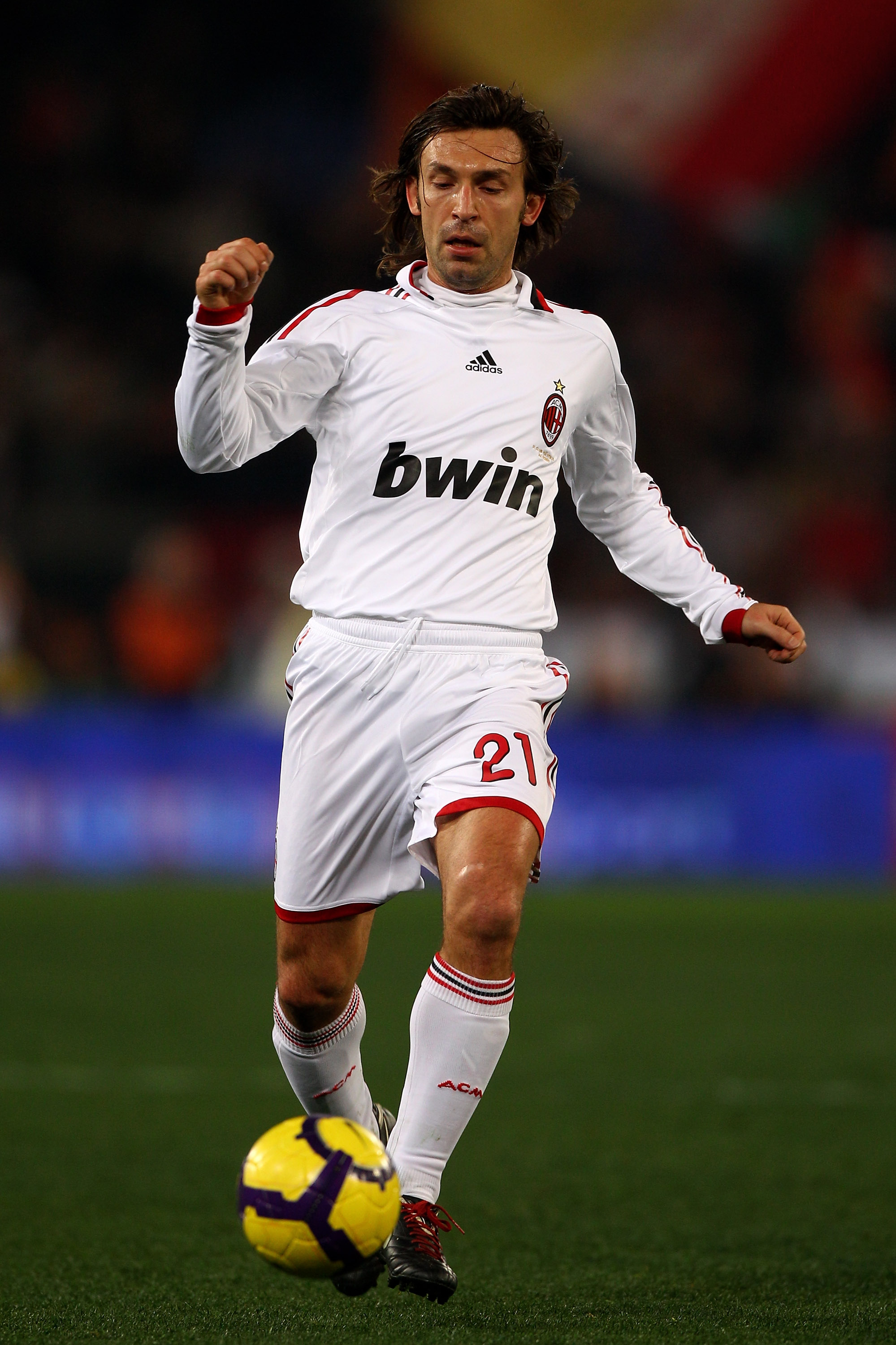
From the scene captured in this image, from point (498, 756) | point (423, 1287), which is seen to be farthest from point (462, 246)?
point (423, 1287)

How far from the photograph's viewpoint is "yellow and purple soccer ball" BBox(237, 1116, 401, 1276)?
332 centimetres

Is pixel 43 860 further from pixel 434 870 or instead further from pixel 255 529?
pixel 434 870

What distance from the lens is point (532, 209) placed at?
4281 millimetres

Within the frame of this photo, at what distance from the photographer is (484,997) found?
3697 mm

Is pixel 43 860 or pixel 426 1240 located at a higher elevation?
pixel 426 1240

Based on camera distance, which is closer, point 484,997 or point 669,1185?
point 484,997

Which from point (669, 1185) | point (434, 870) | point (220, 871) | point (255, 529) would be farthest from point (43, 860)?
point (434, 870)

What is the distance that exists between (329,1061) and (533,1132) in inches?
79.1

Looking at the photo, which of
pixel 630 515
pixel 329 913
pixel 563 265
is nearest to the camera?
pixel 329 913

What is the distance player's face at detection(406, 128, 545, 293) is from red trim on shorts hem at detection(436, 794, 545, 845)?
4.00 ft

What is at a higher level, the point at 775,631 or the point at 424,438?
the point at 424,438

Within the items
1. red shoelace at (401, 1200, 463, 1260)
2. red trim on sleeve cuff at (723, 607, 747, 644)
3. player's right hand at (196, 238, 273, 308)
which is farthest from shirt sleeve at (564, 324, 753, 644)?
red shoelace at (401, 1200, 463, 1260)

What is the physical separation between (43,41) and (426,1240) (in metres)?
17.5

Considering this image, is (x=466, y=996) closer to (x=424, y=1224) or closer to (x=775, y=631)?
(x=424, y=1224)
